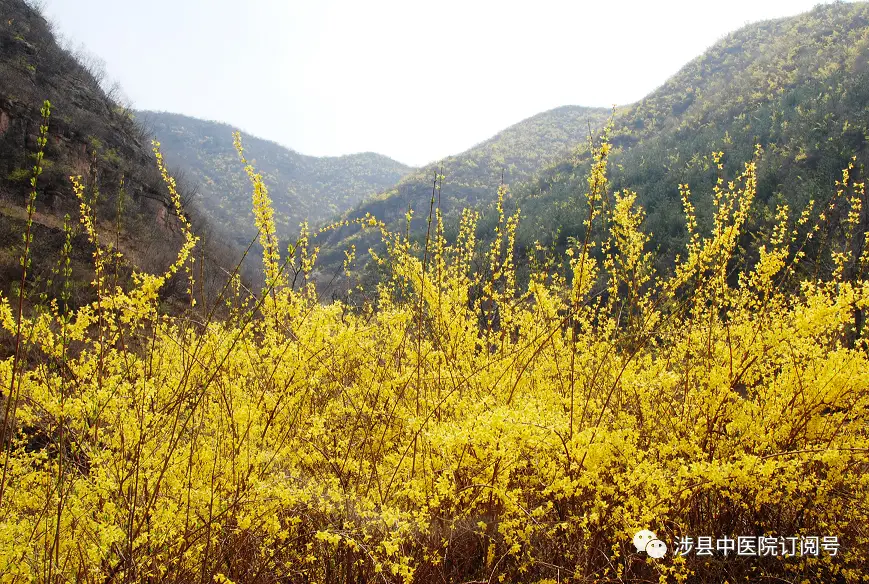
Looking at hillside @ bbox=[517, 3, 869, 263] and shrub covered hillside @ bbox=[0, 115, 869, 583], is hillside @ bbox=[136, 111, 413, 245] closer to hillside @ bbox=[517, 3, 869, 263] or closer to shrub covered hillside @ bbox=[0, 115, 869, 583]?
hillside @ bbox=[517, 3, 869, 263]

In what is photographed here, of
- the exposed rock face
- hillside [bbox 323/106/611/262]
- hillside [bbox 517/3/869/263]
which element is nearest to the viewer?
the exposed rock face

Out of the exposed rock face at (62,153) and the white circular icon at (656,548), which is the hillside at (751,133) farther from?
the exposed rock face at (62,153)

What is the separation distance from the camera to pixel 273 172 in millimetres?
74500

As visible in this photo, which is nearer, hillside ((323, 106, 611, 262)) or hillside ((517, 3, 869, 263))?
hillside ((517, 3, 869, 263))

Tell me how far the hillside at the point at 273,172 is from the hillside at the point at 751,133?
111ft

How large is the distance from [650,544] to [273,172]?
79.3m

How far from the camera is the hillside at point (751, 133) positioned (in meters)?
16.8

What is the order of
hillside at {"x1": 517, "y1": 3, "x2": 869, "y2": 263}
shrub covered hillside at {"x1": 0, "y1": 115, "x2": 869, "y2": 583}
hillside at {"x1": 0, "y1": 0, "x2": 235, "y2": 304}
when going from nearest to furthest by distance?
shrub covered hillside at {"x1": 0, "y1": 115, "x2": 869, "y2": 583} → hillside at {"x1": 0, "y1": 0, "x2": 235, "y2": 304} → hillside at {"x1": 517, "y1": 3, "x2": 869, "y2": 263}

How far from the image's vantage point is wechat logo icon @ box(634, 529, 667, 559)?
2314 mm

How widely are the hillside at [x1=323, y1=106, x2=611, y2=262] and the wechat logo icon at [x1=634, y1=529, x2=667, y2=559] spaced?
106 feet

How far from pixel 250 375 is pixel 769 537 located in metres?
3.77

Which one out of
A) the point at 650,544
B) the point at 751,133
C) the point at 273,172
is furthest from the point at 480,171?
the point at 650,544

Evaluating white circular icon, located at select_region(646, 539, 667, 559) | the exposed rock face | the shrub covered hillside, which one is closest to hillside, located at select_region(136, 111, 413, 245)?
the exposed rock face

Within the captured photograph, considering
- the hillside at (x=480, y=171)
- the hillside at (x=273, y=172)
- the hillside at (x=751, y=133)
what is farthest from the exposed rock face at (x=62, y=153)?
the hillside at (x=273, y=172)
